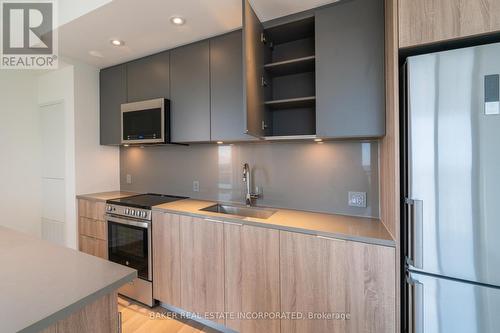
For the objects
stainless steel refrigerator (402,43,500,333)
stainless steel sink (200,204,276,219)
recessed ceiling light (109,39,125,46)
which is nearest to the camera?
stainless steel refrigerator (402,43,500,333)

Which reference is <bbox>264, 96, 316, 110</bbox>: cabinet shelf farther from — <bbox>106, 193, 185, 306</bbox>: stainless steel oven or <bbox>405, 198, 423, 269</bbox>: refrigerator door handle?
<bbox>106, 193, 185, 306</bbox>: stainless steel oven

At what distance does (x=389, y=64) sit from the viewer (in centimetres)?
136

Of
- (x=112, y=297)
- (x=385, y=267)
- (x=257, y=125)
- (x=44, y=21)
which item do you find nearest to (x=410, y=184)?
(x=385, y=267)

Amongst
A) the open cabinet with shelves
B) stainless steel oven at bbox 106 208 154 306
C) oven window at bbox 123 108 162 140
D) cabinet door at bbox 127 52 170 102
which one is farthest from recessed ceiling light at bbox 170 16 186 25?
stainless steel oven at bbox 106 208 154 306

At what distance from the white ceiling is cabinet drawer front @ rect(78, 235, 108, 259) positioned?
2.00 meters

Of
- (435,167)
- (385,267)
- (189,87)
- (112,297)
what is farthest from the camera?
(189,87)

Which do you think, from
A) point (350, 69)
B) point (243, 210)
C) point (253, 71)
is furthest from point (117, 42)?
point (350, 69)

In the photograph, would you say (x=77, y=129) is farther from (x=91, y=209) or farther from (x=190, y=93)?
(x=190, y=93)

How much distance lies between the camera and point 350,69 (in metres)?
1.55

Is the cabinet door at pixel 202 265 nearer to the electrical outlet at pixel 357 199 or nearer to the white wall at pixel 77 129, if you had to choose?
the electrical outlet at pixel 357 199

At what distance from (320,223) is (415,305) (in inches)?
25.3

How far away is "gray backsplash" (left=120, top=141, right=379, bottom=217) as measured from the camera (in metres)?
1.86

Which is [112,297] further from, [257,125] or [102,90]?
[102,90]

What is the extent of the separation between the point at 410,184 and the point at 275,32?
152cm
